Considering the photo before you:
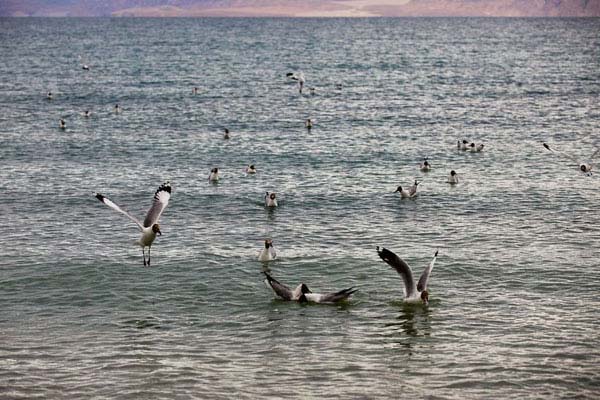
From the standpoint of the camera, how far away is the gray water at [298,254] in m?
16.8

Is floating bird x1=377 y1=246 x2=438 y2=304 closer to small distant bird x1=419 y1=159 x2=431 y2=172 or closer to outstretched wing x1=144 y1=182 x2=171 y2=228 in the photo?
outstretched wing x1=144 y1=182 x2=171 y2=228

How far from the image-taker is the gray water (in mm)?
16812

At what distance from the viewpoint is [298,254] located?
2486 cm

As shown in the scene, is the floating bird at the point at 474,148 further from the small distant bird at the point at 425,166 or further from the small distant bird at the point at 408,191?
the small distant bird at the point at 408,191

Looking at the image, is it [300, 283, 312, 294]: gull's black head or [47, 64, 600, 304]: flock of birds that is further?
[300, 283, 312, 294]: gull's black head

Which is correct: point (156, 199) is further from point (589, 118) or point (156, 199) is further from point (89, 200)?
point (589, 118)

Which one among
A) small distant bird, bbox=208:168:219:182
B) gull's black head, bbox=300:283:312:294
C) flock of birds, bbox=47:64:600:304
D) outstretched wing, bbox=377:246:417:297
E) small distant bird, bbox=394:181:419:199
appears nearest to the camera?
outstretched wing, bbox=377:246:417:297

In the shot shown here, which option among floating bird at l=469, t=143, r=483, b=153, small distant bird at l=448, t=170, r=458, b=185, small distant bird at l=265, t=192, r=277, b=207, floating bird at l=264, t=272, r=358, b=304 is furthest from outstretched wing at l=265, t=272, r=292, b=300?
floating bird at l=469, t=143, r=483, b=153

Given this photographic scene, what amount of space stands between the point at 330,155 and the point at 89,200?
1312cm

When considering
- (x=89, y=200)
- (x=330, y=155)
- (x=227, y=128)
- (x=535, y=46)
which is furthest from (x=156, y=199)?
(x=535, y=46)

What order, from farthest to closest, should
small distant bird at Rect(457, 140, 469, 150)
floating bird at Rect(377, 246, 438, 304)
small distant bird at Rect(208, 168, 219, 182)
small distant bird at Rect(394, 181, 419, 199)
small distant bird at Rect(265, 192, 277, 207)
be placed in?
small distant bird at Rect(457, 140, 469, 150) < small distant bird at Rect(208, 168, 219, 182) < small distant bird at Rect(394, 181, 419, 199) < small distant bird at Rect(265, 192, 277, 207) < floating bird at Rect(377, 246, 438, 304)

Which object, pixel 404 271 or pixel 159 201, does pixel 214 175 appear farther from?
pixel 404 271

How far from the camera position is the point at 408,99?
6494 centimetres

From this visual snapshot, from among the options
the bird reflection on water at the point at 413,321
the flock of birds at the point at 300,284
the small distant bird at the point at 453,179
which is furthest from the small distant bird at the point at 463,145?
the bird reflection on water at the point at 413,321
